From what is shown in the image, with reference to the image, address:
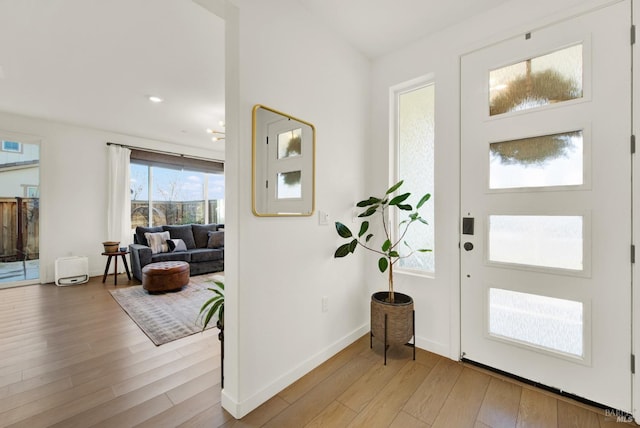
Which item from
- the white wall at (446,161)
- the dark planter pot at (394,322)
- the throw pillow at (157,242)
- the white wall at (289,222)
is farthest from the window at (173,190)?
the dark planter pot at (394,322)

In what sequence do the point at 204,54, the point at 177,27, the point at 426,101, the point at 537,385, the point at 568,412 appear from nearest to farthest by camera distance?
the point at 568,412
the point at 537,385
the point at 177,27
the point at 426,101
the point at 204,54

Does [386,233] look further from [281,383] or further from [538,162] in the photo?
[281,383]

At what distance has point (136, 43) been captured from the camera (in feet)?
7.97

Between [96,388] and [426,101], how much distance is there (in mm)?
3385

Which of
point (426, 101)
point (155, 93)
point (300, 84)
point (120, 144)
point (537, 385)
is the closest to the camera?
point (537, 385)

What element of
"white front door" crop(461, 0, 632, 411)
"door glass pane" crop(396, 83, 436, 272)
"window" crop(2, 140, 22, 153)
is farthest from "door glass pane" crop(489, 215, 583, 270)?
"window" crop(2, 140, 22, 153)

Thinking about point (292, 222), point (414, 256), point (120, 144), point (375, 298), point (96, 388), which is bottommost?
point (96, 388)

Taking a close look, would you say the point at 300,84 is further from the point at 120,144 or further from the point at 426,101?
the point at 120,144

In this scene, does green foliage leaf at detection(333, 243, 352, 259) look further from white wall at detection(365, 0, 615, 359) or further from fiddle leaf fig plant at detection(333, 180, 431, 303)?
white wall at detection(365, 0, 615, 359)

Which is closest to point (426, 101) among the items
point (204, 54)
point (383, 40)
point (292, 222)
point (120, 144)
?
point (383, 40)

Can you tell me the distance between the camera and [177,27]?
7.37 ft

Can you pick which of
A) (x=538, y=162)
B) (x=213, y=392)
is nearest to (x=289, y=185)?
(x=213, y=392)

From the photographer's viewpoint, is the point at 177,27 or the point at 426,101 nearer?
the point at 177,27

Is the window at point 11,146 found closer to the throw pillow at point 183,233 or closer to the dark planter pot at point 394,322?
the throw pillow at point 183,233
